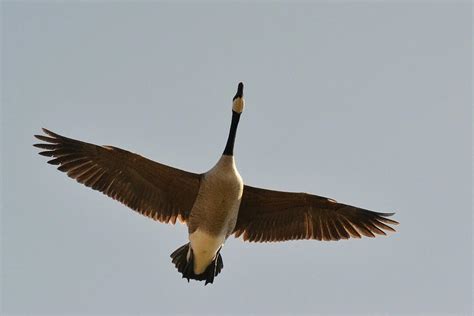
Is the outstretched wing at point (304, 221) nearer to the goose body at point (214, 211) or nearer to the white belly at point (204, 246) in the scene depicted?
the goose body at point (214, 211)

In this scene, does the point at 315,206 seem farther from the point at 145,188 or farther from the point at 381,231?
the point at 145,188

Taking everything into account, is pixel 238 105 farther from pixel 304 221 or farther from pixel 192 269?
pixel 192 269

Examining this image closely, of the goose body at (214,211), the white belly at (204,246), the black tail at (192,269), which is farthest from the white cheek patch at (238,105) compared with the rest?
the black tail at (192,269)

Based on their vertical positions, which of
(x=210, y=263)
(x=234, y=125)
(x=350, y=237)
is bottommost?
(x=210, y=263)

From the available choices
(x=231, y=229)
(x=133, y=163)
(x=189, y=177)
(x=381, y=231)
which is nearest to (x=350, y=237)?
(x=381, y=231)

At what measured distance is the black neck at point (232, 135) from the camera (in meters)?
14.8

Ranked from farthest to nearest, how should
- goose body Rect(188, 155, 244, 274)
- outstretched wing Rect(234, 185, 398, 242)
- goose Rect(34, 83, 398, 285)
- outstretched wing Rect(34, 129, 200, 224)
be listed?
outstretched wing Rect(234, 185, 398, 242), outstretched wing Rect(34, 129, 200, 224), goose Rect(34, 83, 398, 285), goose body Rect(188, 155, 244, 274)

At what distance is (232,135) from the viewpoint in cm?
1529

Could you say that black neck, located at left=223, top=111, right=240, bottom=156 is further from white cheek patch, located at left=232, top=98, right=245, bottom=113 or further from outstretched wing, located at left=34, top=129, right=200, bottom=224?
outstretched wing, located at left=34, top=129, right=200, bottom=224

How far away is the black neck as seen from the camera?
14.8 m

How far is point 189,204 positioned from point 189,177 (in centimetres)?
73

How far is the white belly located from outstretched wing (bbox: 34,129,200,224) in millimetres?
752

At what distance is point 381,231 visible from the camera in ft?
51.8

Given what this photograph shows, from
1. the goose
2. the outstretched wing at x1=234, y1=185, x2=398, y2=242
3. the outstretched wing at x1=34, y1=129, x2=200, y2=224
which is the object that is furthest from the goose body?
the outstretched wing at x1=234, y1=185, x2=398, y2=242
